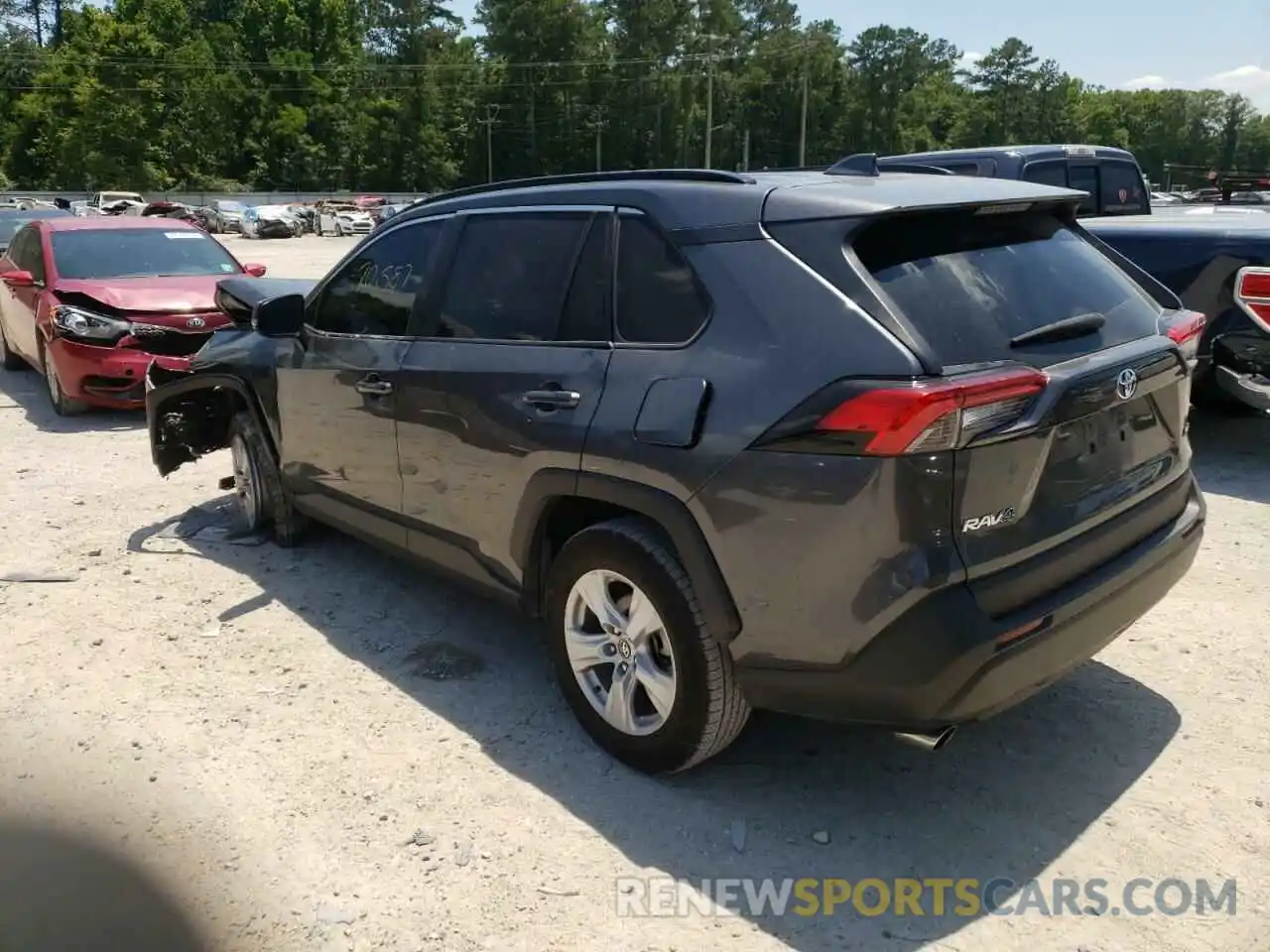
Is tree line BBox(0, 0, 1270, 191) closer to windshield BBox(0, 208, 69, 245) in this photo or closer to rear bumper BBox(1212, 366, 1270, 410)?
windshield BBox(0, 208, 69, 245)

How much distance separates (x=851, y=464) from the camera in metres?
2.57

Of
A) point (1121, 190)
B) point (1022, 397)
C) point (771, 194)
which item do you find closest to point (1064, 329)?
point (1022, 397)

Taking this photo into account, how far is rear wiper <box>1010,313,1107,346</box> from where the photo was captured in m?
2.82

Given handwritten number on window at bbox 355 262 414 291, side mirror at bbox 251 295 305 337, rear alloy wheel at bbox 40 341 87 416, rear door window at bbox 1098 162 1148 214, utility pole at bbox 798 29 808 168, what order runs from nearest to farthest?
1. handwritten number on window at bbox 355 262 414 291
2. side mirror at bbox 251 295 305 337
3. rear alloy wheel at bbox 40 341 87 416
4. rear door window at bbox 1098 162 1148 214
5. utility pole at bbox 798 29 808 168

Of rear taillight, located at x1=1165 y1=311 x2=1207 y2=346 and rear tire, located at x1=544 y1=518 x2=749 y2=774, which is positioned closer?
rear tire, located at x1=544 y1=518 x2=749 y2=774

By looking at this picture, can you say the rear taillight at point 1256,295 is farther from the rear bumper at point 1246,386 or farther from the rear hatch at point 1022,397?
the rear hatch at point 1022,397

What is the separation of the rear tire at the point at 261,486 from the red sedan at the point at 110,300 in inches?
101

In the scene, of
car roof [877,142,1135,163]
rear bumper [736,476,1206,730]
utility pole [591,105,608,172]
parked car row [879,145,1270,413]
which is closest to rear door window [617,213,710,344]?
rear bumper [736,476,1206,730]

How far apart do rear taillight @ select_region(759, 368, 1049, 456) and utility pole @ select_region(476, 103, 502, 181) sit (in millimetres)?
91994

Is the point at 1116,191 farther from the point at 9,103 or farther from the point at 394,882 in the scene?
the point at 9,103

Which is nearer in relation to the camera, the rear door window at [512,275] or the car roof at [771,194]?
the car roof at [771,194]

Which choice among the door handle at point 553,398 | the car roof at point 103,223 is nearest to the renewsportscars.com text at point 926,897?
the door handle at point 553,398

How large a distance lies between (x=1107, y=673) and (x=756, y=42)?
102818 millimetres

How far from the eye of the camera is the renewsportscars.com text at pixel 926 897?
2.69m
